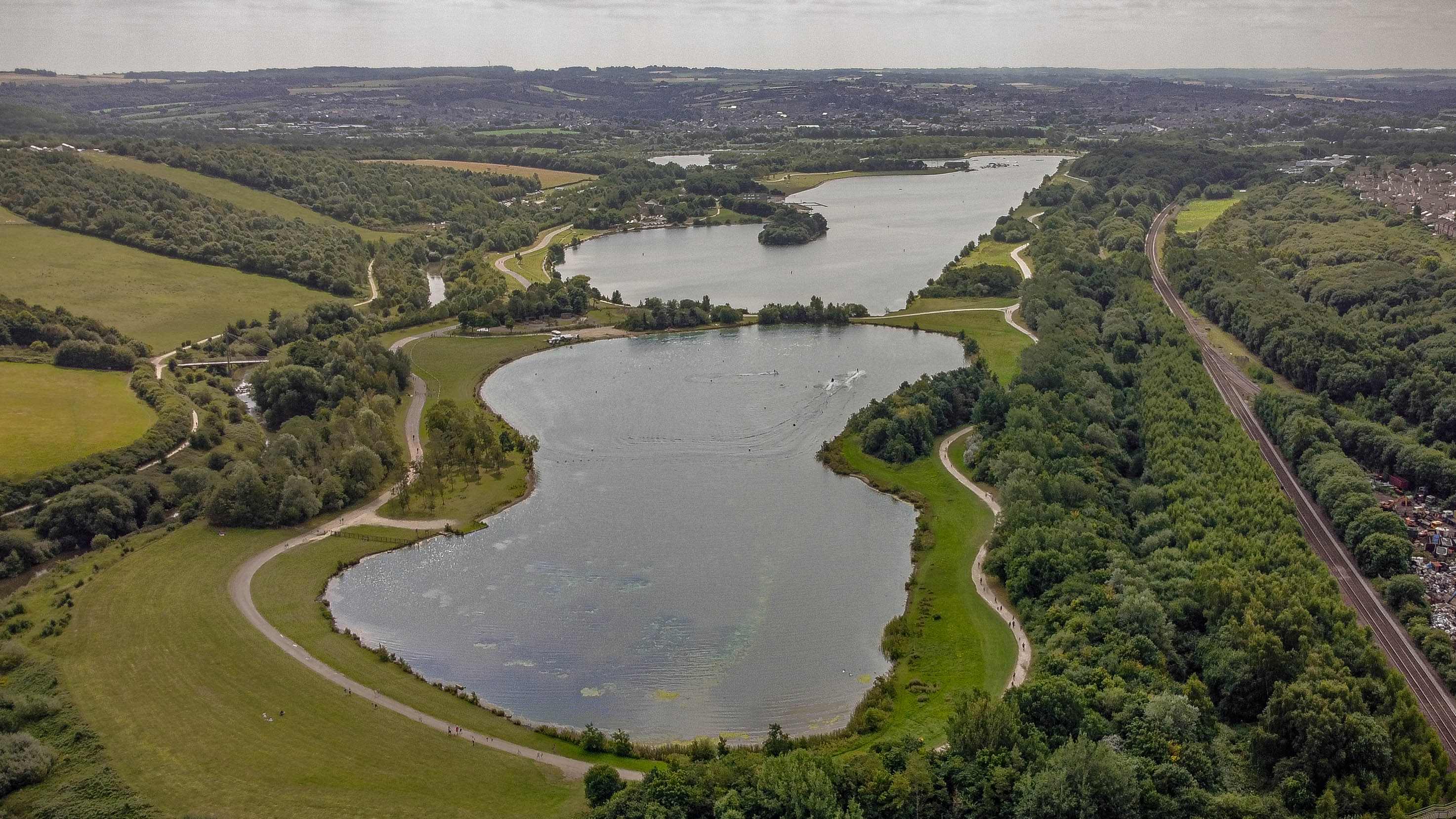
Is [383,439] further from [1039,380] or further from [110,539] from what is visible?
[1039,380]

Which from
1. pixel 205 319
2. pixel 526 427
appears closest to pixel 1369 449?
pixel 526 427

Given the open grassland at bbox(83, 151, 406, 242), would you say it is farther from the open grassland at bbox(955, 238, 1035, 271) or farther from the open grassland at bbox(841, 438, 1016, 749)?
the open grassland at bbox(841, 438, 1016, 749)

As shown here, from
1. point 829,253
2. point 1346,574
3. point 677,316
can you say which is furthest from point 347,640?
point 829,253

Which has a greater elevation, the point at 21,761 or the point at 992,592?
the point at 21,761

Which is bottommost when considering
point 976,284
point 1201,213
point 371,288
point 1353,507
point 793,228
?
point 1353,507

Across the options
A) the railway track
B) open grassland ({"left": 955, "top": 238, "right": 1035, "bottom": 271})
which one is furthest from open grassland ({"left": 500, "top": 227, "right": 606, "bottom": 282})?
the railway track

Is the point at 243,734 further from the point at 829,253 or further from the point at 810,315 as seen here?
the point at 829,253
